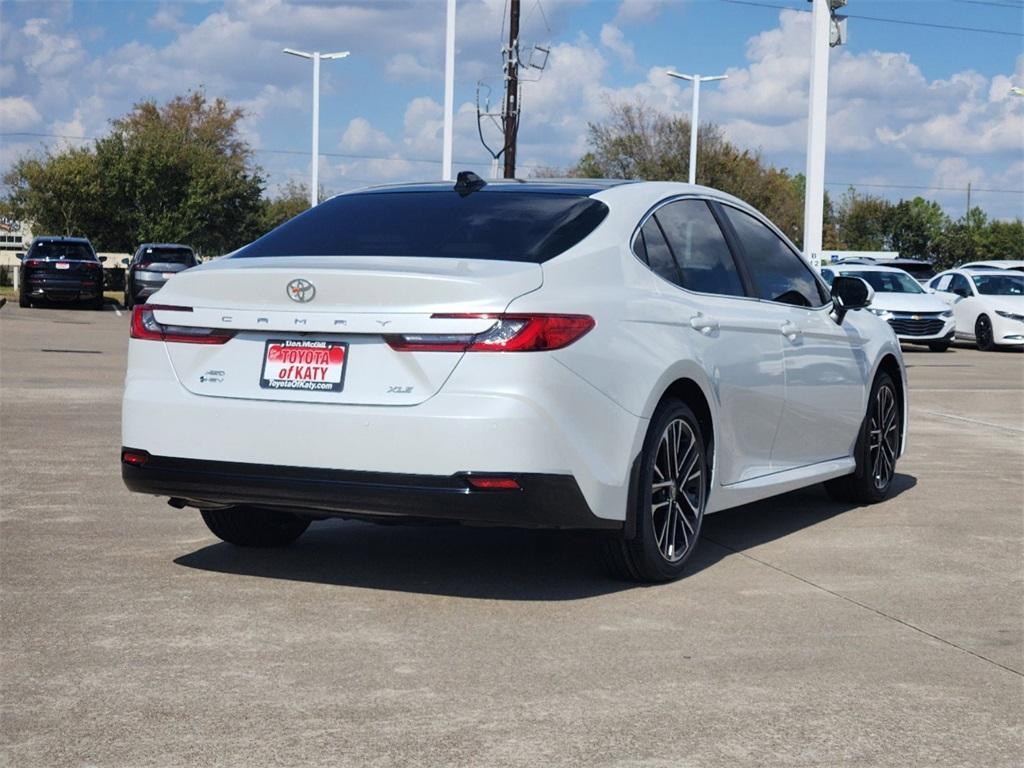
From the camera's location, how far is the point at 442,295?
18.2 ft

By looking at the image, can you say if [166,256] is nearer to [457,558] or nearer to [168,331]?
[457,558]

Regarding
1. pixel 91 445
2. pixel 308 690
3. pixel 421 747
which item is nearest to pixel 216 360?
pixel 308 690

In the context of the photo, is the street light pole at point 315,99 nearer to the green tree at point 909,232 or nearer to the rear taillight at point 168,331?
the rear taillight at point 168,331

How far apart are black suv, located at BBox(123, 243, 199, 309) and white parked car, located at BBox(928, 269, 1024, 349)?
17204 mm

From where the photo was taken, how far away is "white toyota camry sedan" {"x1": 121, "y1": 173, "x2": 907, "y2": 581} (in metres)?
5.54

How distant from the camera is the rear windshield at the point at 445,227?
6.11 metres

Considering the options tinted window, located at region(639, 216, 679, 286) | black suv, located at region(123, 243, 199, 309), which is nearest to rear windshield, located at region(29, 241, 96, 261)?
black suv, located at region(123, 243, 199, 309)

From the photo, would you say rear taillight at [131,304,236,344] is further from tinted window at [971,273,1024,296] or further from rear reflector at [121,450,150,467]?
tinted window at [971,273,1024,296]

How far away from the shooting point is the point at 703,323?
21.7 feet

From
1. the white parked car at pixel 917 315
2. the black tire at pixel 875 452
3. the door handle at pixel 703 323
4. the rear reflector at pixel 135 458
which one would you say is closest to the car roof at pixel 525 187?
the door handle at pixel 703 323

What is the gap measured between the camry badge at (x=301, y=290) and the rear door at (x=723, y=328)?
1463mm

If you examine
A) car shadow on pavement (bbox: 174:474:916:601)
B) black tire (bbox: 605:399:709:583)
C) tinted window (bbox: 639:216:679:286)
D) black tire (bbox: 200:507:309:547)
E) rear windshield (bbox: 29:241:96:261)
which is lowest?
car shadow on pavement (bbox: 174:474:916:601)

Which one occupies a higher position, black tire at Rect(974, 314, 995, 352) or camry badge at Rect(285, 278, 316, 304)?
camry badge at Rect(285, 278, 316, 304)

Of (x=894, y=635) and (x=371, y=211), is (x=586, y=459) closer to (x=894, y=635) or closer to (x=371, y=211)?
(x=894, y=635)
